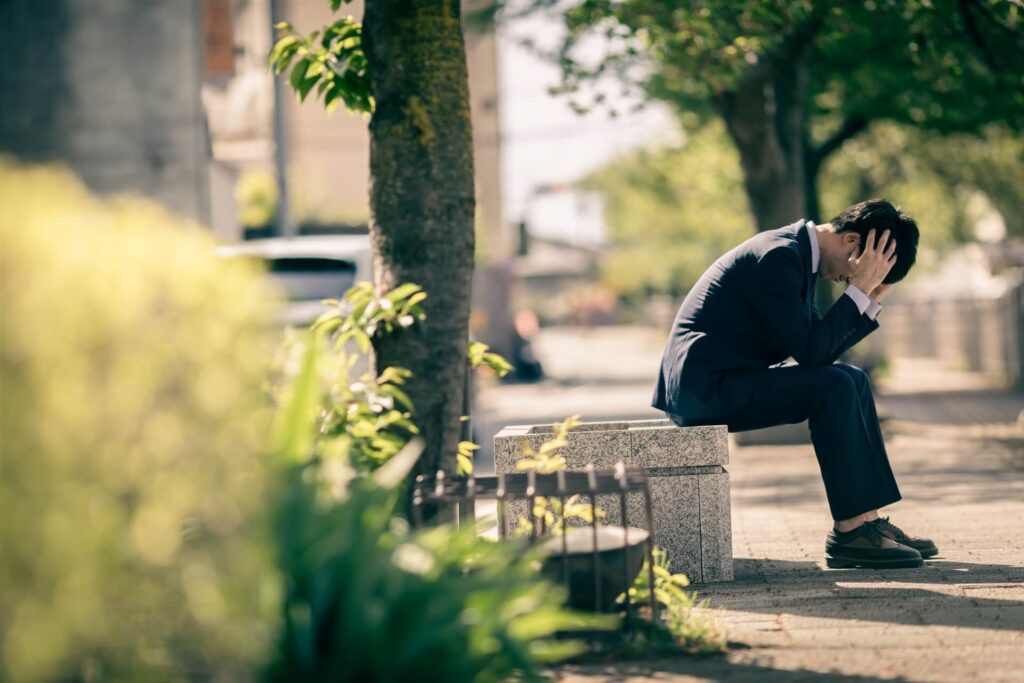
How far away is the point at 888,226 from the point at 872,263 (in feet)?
0.61

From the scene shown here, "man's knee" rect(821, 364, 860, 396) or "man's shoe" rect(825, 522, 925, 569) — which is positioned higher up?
"man's knee" rect(821, 364, 860, 396)

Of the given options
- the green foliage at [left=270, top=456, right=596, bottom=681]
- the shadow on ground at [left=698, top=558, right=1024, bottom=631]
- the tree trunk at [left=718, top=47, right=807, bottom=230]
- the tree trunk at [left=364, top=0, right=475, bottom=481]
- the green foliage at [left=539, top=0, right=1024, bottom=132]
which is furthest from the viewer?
the tree trunk at [left=718, top=47, right=807, bottom=230]

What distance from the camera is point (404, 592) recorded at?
11.2ft

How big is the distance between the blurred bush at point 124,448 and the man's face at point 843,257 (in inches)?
145

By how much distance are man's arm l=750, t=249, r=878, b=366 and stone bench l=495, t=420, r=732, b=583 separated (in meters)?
0.50

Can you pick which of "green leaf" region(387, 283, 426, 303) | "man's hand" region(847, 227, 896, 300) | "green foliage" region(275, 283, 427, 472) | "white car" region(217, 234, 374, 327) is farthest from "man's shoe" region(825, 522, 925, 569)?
"white car" region(217, 234, 374, 327)

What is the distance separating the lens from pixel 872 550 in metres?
6.19

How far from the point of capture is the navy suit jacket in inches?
241

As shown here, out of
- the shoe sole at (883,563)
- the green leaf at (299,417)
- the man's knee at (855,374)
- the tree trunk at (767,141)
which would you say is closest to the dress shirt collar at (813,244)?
the man's knee at (855,374)

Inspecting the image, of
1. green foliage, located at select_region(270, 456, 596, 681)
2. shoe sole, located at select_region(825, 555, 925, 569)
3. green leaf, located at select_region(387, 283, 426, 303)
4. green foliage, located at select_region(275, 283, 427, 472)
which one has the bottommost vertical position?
shoe sole, located at select_region(825, 555, 925, 569)

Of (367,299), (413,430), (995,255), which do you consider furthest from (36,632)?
(995,255)

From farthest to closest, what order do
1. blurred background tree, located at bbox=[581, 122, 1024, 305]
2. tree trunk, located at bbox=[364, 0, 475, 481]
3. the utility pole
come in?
blurred background tree, located at bbox=[581, 122, 1024, 305]
the utility pole
tree trunk, located at bbox=[364, 0, 475, 481]

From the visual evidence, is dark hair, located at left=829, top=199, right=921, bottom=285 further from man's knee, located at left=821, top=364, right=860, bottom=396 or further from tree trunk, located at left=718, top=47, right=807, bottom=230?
tree trunk, located at left=718, top=47, right=807, bottom=230

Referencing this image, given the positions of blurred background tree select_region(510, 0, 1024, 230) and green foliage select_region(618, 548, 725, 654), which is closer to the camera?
green foliage select_region(618, 548, 725, 654)
